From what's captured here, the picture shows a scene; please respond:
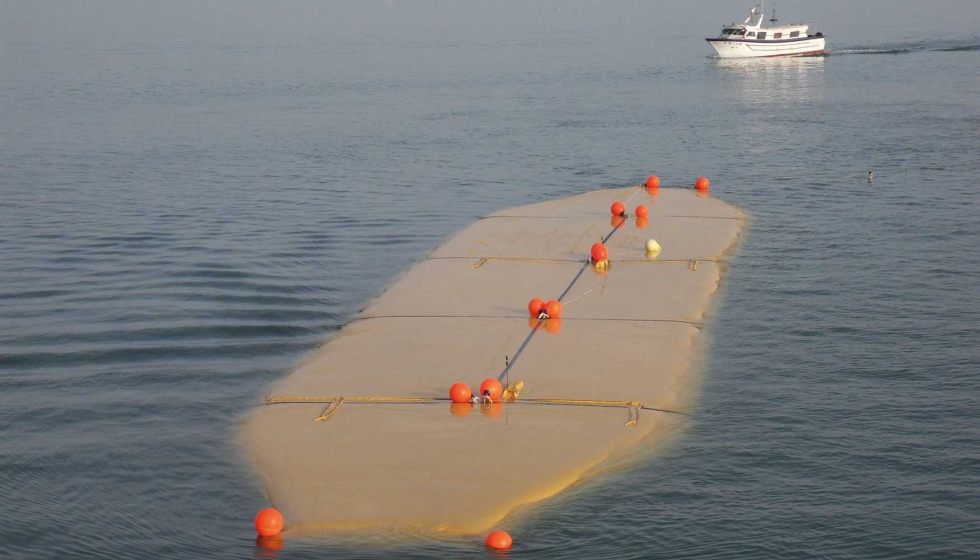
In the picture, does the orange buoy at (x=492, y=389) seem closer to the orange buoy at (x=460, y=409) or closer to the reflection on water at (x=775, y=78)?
the orange buoy at (x=460, y=409)

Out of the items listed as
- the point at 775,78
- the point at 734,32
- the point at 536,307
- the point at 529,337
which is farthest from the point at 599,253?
the point at 734,32

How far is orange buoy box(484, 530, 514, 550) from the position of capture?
14.4 metres

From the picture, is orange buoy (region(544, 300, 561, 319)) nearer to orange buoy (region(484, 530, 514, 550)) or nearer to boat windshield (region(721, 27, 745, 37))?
orange buoy (region(484, 530, 514, 550))

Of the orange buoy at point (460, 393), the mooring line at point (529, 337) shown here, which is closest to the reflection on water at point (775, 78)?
the mooring line at point (529, 337)

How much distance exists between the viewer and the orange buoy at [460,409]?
1859 cm

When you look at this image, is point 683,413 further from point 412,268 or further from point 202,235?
point 202,235

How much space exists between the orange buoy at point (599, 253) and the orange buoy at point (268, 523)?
570 inches

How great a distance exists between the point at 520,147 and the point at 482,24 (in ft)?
342

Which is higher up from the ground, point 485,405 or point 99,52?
point 99,52

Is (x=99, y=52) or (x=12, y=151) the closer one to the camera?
(x=12, y=151)

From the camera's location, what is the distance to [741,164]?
4319 cm

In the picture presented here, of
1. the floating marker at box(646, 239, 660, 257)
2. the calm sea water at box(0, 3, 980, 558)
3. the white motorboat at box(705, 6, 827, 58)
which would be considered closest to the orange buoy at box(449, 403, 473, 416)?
the calm sea water at box(0, 3, 980, 558)

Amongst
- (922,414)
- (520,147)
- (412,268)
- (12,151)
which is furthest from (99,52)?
(922,414)

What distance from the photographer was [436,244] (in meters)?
31.2
